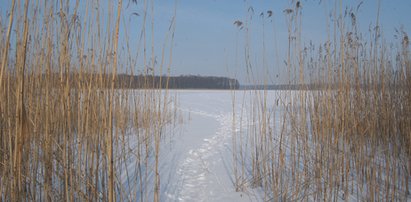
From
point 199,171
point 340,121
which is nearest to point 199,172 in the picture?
point 199,171

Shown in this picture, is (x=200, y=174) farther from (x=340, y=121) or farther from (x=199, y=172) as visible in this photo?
(x=340, y=121)

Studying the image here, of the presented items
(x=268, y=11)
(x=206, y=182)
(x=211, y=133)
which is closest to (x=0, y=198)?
(x=206, y=182)

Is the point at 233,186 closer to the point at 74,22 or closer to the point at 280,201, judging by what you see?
the point at 280,201

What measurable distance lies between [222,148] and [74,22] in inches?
74.9

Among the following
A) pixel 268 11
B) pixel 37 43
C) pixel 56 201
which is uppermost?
pixel 268 11

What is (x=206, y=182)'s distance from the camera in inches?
58.4

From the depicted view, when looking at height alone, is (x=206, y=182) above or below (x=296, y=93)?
below

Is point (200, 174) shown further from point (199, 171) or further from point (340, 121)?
point (340, 121)

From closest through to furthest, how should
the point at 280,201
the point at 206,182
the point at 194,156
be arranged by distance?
the point at 280,201
the point at 206,182
the point at 194,156

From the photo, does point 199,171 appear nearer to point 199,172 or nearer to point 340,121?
point 199,172

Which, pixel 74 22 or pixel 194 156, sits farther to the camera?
pixel 194 156

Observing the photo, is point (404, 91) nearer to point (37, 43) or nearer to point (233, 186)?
point (233, 186)

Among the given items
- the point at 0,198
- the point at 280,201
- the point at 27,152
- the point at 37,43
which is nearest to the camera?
the point at 0,198

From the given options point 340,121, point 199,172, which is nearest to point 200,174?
point 199,172
